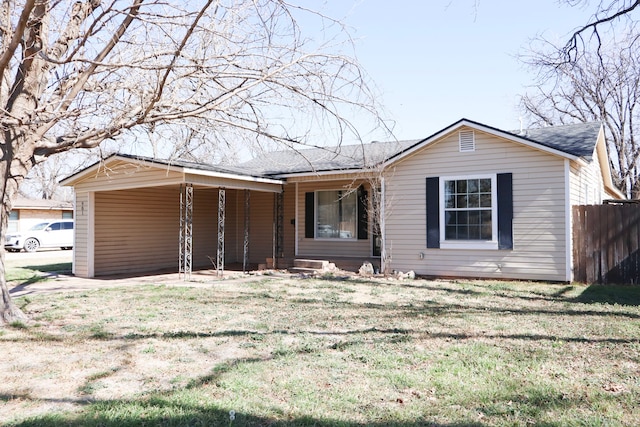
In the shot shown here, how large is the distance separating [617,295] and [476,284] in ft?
8.39

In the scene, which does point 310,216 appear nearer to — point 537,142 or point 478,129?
point 478,129

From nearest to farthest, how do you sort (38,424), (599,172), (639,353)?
(38,424) < (639,353) < (599,172)

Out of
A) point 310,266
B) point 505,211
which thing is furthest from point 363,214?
point 505,211

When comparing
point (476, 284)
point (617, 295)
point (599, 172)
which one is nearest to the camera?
point (617, 295)

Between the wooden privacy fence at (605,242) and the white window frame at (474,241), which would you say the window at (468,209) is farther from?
the wooden privacy fence at (605,242)

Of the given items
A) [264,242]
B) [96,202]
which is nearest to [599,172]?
[264,242]

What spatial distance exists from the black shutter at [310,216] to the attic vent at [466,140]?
489cm

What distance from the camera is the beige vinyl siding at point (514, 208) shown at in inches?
393

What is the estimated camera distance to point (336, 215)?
1403 centimetres

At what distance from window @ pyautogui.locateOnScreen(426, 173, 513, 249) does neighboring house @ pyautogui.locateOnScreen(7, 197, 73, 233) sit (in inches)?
1033

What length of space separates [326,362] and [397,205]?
7607 mm

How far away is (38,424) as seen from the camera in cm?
320

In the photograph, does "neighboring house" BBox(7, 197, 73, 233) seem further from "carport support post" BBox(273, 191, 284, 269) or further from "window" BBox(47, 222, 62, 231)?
"carport support post" BBox(273, 191, 284, 269)

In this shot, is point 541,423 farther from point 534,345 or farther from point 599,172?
point 599,172
